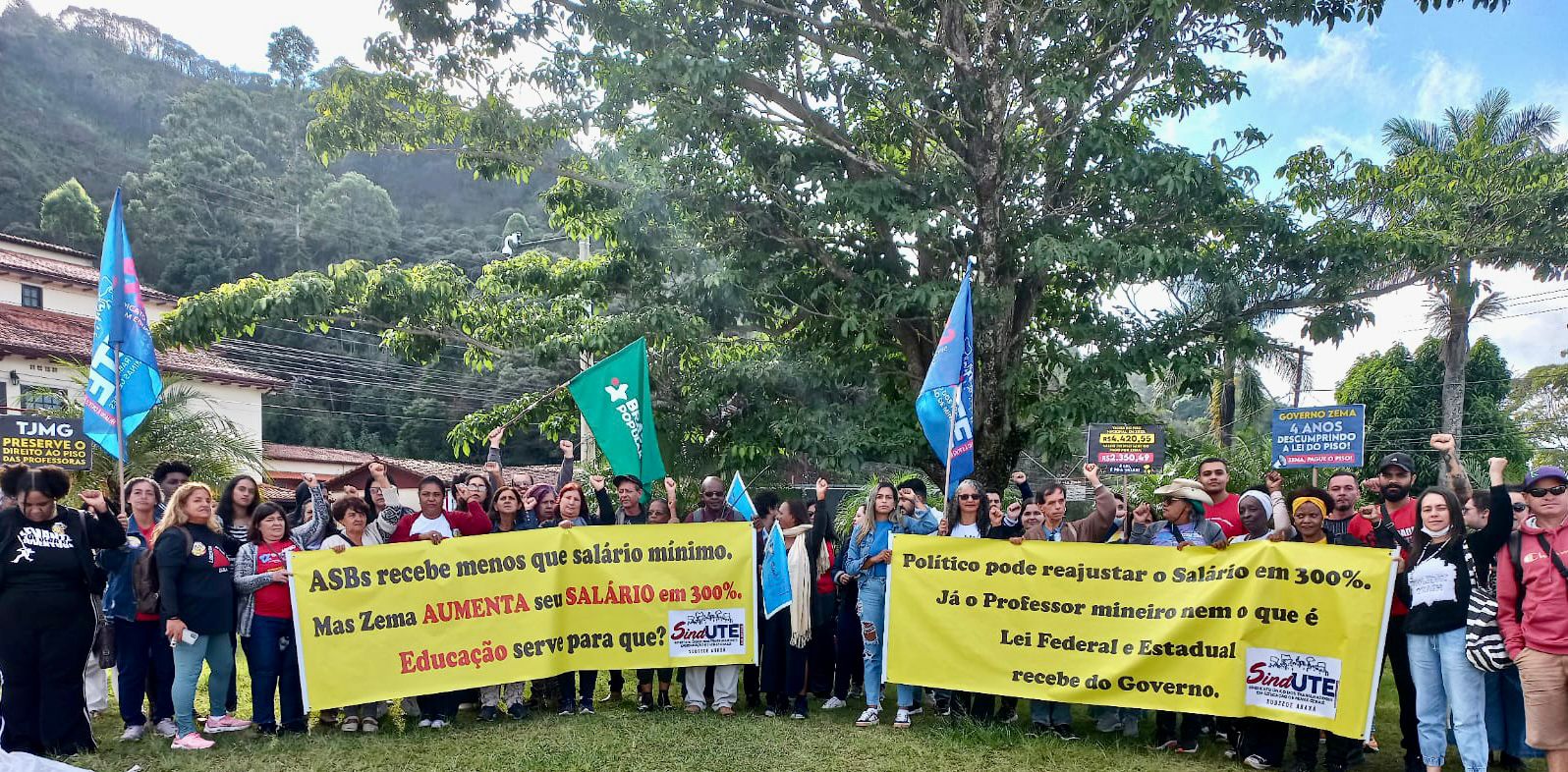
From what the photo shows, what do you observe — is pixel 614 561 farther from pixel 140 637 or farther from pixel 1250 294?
pixel 1250 294

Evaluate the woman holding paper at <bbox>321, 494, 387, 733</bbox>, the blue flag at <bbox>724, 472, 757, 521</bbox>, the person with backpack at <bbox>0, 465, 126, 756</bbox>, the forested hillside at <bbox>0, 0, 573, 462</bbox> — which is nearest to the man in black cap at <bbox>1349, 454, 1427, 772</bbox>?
the blue flag at <bbox>724, 472, 757, 521</bbox>

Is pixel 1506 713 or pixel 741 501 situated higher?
pixel 741 501

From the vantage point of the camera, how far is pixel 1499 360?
27.5 metres

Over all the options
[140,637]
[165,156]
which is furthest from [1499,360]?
[165,156]

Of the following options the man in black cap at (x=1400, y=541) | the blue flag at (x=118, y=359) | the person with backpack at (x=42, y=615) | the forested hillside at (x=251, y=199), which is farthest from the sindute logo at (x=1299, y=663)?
the forested hillside at (x=251, y=199)

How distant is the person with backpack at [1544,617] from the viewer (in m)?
5.23

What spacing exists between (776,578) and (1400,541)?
3.79 metres

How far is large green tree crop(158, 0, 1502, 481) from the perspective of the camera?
36.1ft

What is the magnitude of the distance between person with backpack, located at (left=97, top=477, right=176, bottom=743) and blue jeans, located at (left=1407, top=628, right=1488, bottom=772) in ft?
23.9

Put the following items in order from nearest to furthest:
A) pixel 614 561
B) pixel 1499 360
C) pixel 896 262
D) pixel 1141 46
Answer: pixel 614 561
pixel 1141 46
pixel 896 262
pixel 1499 360

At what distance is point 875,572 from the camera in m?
7.46

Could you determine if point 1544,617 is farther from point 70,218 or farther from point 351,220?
point 351,220

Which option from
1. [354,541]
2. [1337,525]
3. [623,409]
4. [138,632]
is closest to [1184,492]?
[1337,525]

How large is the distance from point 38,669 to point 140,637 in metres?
0.62
